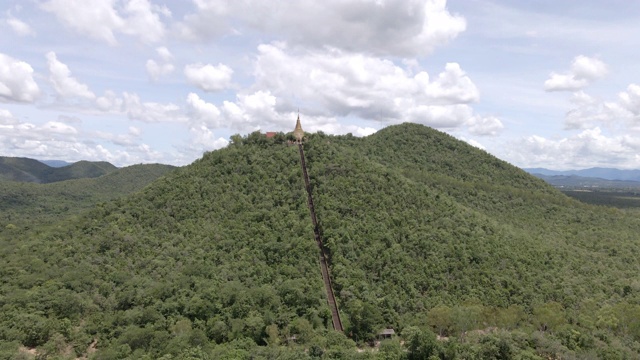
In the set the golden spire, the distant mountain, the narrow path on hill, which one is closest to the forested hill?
the narrow path on hill

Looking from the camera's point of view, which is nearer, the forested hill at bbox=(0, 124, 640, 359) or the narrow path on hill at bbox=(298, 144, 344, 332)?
the forested hill at bbox=(0, 124, 640, 359)

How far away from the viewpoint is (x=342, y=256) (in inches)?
2016

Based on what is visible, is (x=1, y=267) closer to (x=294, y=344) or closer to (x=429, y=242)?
(x=294, y=344)

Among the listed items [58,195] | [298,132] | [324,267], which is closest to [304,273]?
[324,267]

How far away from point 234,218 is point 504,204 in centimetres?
5336

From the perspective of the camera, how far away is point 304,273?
161 ft

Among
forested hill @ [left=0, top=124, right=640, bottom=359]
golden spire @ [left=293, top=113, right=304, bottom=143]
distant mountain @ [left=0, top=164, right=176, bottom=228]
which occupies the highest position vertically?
golden spire @ [left=293, top=113, right=304, bottom=143]

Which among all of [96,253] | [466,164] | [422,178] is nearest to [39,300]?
[96,253]

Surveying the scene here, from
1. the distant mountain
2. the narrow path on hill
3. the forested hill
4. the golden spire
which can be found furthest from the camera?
the distant mountain

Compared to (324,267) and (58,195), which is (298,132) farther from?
(58,195)

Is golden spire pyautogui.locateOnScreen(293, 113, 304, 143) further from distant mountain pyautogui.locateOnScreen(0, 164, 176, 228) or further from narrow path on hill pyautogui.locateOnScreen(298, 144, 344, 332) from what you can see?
distant mountain pyautogui.locateOnScreen(0, 164, 176, 228)

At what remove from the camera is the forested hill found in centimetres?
3866

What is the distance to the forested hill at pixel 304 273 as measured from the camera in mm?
38656

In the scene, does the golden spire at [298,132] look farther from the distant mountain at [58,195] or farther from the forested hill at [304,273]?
the distant mountain at [58,195]
